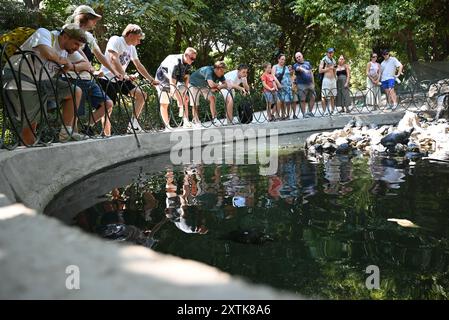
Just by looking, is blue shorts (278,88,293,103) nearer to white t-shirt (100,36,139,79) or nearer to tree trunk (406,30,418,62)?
white t-shirt (100,36,139,79)

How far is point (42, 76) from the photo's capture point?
4.91 meters

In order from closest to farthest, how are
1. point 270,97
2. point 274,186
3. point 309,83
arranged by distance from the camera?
point 274,186 < point 270,97 < point 309,83

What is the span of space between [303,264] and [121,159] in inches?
176

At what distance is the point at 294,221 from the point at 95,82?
13.0 ft

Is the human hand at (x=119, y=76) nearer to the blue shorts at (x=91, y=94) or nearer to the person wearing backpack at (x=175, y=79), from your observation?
the blue shorts at (x=91, y=94)

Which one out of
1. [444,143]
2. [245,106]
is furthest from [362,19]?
[444,143]

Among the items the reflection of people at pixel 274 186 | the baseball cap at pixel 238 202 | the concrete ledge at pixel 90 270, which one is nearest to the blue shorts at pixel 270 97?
the reflection of people at pixel 274 186

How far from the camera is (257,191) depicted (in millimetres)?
4449

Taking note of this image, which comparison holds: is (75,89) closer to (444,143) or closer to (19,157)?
(19,157)

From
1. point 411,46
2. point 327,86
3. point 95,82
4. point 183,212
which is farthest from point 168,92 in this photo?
point 411,46

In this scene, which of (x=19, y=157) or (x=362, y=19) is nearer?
(x=19, y=157)

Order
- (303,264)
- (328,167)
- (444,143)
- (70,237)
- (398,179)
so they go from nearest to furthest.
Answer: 1. (70,237)
2. (303,264)
3. (398,179)
4. (328,167)
5. (444,143)

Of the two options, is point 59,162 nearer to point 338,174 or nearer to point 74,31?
point 74,31
